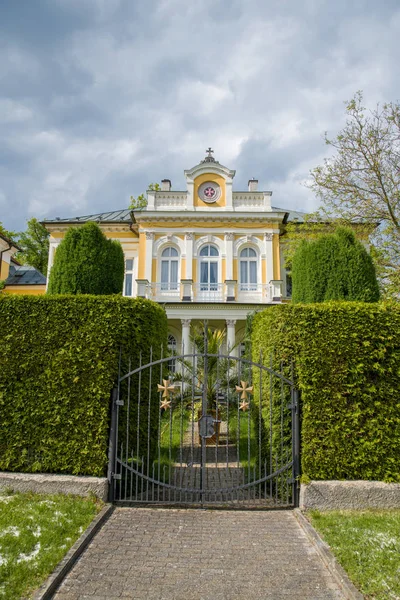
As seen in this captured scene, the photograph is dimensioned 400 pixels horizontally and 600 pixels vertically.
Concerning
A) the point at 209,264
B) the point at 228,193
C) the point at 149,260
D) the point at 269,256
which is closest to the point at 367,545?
the point at 269,256

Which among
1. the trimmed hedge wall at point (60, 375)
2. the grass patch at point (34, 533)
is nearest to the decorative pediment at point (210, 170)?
the trimmed hedge wall at point (60, 375)

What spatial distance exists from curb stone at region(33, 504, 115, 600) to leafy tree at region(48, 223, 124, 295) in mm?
3881

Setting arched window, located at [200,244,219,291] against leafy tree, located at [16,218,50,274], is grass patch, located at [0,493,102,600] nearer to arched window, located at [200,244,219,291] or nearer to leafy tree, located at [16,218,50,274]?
arched window, located at [200,244,219,291]

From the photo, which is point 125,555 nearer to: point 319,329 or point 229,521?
point 229,521

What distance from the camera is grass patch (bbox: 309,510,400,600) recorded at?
367cm

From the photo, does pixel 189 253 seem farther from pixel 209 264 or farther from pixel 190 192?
pixel 190 192

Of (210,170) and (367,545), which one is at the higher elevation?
(210,170)

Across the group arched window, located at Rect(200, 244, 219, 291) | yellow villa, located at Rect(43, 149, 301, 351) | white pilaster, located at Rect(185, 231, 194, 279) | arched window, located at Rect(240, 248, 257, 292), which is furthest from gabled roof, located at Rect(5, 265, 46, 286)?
arched window, located at Rect(240, 248, 257, 292)

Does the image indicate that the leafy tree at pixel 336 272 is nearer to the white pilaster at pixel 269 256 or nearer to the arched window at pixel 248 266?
the white pilaster at pixel 269 256

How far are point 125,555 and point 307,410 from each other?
9.90 ft

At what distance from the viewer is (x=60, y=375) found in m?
5.99

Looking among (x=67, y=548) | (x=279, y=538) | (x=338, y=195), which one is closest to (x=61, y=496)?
(x=67, y=548)

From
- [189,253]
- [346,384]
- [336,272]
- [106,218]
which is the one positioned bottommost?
[346,384]

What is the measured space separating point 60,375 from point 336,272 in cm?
521
